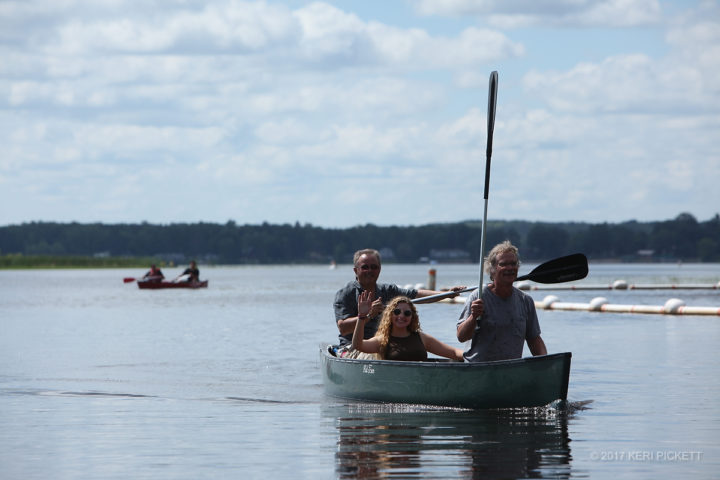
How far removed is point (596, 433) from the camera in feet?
44.5

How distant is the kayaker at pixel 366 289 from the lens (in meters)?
15.1

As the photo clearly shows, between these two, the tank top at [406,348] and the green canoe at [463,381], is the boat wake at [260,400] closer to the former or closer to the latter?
the green canoe at [463,381]

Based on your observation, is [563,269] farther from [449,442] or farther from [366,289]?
[449,442]

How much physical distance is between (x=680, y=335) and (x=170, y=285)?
48085 millimetres

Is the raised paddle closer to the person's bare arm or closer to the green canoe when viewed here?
the green canoe

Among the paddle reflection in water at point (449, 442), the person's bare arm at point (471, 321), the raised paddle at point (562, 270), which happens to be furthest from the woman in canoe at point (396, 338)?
the person's bare arm at point (471, 321)

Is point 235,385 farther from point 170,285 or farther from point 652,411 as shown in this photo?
point 170,285

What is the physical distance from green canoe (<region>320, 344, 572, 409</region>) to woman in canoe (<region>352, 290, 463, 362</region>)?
0.81 ft

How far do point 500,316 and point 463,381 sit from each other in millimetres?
1381

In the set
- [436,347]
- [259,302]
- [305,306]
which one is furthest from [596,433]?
[259,302]

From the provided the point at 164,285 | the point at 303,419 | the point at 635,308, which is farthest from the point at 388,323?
the point at 164,285

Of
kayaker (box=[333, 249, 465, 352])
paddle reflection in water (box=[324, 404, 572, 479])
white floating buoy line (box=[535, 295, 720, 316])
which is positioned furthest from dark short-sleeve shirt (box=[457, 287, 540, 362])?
white floating buoy line (box=[535, 295, 720, 316])

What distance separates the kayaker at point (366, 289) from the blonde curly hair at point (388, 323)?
0.16m

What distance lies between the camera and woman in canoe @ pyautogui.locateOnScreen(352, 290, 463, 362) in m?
14.9
